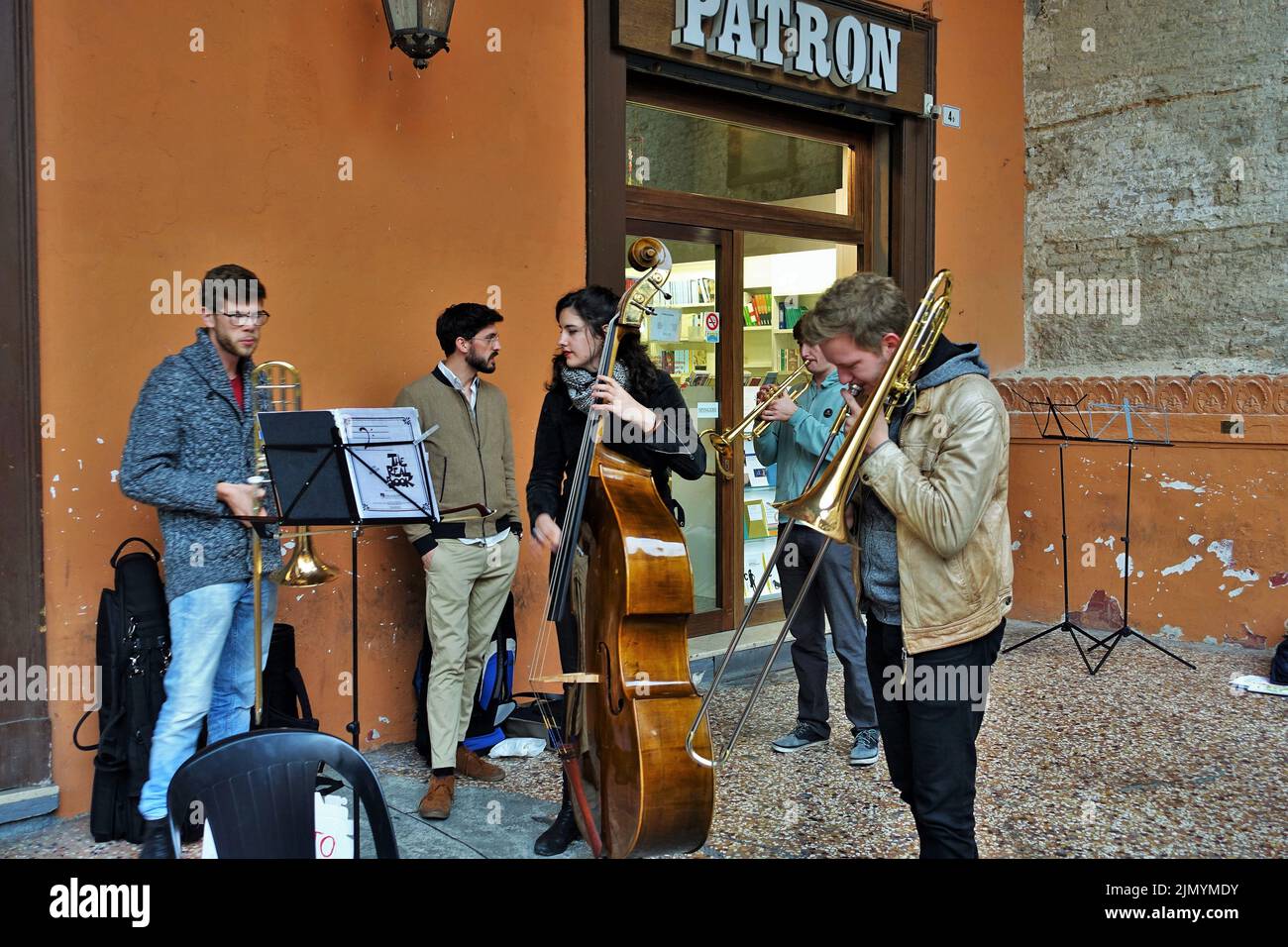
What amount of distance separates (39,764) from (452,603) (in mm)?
1512

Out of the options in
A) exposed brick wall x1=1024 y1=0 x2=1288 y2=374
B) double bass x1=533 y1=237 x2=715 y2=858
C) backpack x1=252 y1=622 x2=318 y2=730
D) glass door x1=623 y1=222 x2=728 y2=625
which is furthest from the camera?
exposed brick wall x1=1024 y1=0 x2=1288 y2=374

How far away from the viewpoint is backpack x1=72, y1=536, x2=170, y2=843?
12.5ft

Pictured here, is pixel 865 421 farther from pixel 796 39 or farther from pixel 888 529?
pixel 796 39

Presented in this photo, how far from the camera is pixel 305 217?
14.9ft

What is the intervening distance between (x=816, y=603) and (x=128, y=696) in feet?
8.89

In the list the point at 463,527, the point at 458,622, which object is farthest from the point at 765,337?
the point at 458,622

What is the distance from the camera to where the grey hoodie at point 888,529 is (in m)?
2.59

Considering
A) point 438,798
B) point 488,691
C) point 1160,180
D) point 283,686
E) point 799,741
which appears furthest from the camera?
point 1160,180

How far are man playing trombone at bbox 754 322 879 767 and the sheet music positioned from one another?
168 centimetres

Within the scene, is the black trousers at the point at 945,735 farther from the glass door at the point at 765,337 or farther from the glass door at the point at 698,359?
the glass door at the point at 765,337

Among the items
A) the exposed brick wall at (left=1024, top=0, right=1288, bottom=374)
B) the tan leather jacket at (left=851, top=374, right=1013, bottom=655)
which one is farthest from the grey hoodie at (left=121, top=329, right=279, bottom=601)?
the exposed brick wall at (left=1024, top=0, right=1288, bottom=374)

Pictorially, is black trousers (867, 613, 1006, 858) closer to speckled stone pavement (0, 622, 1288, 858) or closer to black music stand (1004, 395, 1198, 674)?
speckled stone pavement (0, 622, 1288, 858)

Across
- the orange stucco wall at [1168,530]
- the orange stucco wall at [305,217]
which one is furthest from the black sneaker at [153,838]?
the orange stucco wall at [1168,530]

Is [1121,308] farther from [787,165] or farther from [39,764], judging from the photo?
[39,764]
